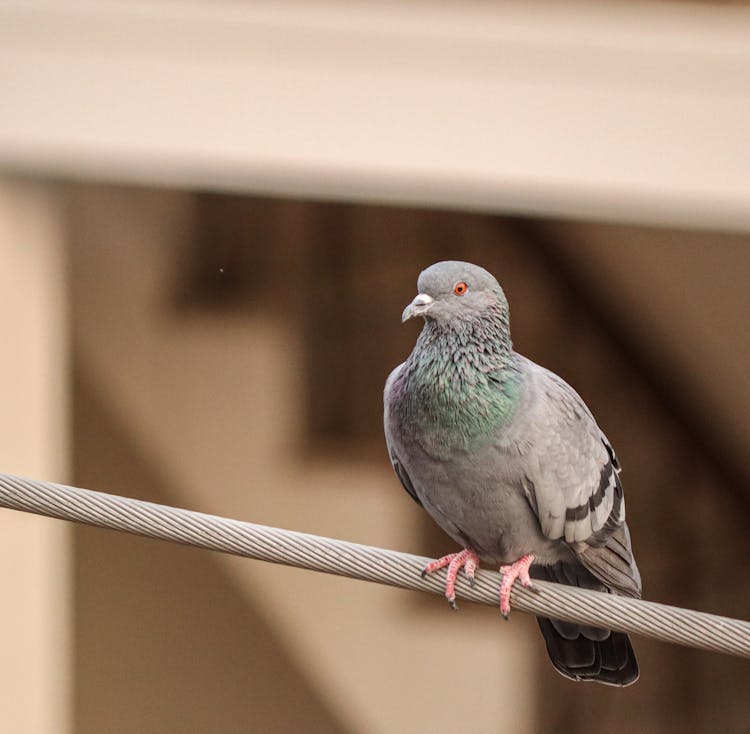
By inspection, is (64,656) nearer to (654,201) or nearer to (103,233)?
(103,233)

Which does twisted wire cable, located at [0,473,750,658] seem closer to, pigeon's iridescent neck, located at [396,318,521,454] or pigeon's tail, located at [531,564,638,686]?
pigeon's iridescent neck, located at [396,318,521,454]

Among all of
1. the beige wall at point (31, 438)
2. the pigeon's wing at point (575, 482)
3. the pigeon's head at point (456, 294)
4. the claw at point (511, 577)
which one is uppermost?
the beige wall at point (31, 438)

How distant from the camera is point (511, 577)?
3203 mm

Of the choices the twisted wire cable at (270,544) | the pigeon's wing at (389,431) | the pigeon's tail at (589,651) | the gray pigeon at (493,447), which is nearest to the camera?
the twisted wire cable at (270,544)

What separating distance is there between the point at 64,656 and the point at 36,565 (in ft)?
1.88

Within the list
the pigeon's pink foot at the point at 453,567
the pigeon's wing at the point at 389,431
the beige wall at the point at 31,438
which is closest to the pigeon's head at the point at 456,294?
the pigeon's wing at the point at 389,431

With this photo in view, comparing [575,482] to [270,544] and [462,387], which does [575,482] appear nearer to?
[462,387]

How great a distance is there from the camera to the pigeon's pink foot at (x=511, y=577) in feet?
10.2

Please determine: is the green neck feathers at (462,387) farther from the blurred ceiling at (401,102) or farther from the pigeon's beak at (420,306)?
the blurred ceiling at (401,102)

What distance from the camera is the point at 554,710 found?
904cm

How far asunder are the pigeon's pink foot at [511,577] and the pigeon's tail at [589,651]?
35 centimetres

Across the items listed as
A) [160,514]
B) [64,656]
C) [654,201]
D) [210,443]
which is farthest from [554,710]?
[160,514]

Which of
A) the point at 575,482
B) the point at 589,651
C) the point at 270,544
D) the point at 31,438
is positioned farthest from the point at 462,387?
the point at 31,438

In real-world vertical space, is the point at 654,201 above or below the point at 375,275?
below
